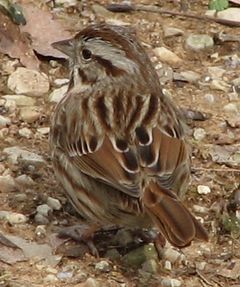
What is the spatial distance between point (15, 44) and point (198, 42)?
46.5 inches

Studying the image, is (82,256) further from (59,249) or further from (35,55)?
(35,55)

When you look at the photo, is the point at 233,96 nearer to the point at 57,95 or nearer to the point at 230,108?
the point at 230,108

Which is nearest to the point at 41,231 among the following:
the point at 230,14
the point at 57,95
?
the point at 57,95

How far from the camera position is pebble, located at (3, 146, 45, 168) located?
6.25 m

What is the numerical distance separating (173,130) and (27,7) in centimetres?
211

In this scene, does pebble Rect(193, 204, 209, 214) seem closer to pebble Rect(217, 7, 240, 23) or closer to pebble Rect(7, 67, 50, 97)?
pebble Rect(7, 67, 50, 97)

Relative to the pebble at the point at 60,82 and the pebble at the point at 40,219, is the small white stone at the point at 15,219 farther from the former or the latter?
the pebble at the point at 60,82

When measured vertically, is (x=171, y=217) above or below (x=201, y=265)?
above

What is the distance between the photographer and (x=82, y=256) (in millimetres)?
5684

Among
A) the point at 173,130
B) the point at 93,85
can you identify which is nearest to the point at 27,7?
the point at 93,85

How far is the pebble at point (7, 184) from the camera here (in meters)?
6.04

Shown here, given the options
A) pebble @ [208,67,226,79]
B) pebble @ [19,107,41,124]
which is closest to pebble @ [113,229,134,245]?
pebble @ [19,107,41,124]

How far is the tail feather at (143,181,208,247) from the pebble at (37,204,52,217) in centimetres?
80

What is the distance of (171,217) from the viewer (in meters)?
5.18
